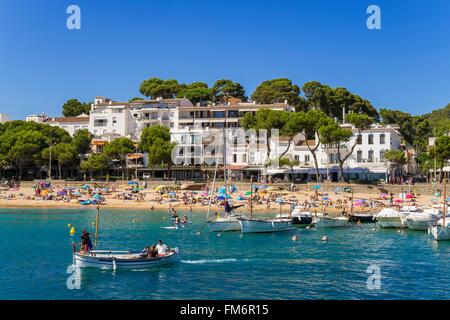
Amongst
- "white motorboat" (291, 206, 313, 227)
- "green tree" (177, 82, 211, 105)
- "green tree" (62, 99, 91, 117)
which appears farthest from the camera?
"green tree" (62, 99, 91, 117)

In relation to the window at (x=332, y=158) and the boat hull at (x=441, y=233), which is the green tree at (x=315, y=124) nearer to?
the window at (x=332, y=158)

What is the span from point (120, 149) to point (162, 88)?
129 ft

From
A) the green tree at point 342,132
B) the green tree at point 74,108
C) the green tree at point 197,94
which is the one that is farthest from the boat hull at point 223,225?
the green tree at point 74,108

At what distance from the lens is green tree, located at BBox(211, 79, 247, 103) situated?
136m

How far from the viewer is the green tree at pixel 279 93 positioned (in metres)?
127

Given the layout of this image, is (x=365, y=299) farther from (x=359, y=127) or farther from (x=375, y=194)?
(x=359, y=127)

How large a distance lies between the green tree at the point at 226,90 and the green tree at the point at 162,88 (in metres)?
9.21

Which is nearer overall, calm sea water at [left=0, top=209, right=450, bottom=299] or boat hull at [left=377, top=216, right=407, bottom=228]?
calm sea water at [left=0, top=209, right=450, bottom=299]

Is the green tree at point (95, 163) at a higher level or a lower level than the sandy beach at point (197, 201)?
higher

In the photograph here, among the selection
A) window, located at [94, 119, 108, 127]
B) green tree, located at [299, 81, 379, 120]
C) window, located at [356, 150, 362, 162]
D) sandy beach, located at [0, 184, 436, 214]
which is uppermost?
green tree, located at [299, 81, 379, 120]

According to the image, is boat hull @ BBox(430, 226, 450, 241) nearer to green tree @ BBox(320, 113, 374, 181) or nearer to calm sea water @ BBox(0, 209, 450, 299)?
calm sea water @ BBox(0, 209, 450, 299)

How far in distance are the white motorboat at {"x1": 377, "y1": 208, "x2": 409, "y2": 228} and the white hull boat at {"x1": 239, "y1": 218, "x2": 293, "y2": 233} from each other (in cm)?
1052

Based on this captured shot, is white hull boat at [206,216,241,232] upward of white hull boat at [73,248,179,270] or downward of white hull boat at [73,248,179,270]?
upward

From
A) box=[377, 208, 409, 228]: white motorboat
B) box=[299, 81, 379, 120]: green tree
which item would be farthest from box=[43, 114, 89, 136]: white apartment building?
box=[377, 208, 409, 228]: white motorboat
